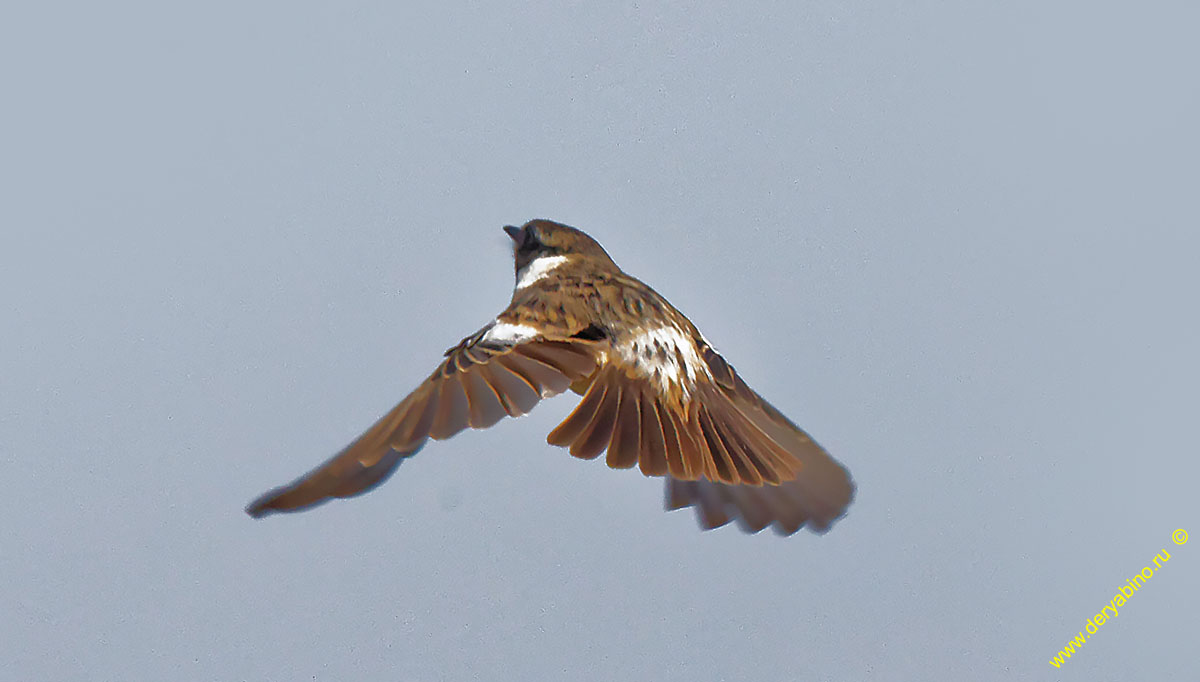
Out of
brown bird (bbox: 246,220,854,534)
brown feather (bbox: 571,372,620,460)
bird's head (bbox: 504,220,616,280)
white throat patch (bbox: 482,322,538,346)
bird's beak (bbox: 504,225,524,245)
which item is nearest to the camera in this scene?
brown bird (bbox: 246,220,854,534)

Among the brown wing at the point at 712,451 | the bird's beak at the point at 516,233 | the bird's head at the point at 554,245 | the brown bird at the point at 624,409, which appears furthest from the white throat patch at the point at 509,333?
the bird's beak at the point at 516,233

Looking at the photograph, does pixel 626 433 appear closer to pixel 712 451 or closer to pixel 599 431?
pixel 599 431

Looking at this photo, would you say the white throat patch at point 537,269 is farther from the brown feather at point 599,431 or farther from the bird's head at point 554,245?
the brown feather at point 599,431

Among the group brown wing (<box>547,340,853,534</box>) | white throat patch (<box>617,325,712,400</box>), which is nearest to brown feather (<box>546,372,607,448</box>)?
brown wing (<box>547,340,853,534</box>)

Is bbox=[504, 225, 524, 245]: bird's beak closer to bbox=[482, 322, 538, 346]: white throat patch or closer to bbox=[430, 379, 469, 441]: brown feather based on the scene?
bbox=[482, 322, 538, 346]: white throat patch

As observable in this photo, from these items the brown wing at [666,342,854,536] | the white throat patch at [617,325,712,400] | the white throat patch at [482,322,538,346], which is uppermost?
the white throat patch at [482,322,538,346]

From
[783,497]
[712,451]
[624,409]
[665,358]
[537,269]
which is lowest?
[783,497]

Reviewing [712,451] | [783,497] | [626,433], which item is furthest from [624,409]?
[783,497]
